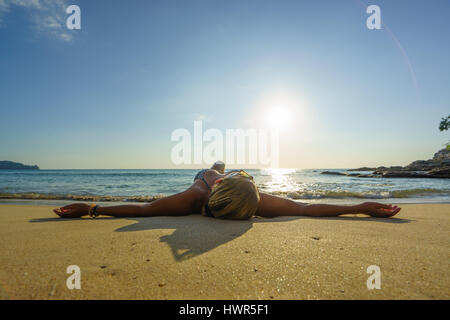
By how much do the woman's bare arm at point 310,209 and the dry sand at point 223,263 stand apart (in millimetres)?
923

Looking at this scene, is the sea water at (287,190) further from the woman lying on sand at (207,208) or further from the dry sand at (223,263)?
the dry sand at (223,263)

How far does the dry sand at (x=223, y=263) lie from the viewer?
941mm

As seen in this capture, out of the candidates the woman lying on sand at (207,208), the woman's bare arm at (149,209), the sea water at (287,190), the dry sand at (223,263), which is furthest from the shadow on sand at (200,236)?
the sea water at (287,190)

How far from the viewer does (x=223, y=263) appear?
4.01 ft

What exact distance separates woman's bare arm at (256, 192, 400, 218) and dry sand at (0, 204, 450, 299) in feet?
3.03

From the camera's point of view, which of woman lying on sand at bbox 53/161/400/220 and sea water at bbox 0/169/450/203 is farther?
sea water at bbox 0/169/450/203

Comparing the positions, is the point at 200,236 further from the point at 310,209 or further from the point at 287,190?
the point at 287,190

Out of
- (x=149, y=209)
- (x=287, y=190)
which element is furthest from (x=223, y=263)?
(x=287, y=190)

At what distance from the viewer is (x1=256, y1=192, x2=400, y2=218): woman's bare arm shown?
9.68 ft

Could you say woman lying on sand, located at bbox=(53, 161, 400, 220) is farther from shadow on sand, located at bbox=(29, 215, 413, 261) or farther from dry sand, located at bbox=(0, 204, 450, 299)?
dry sand, located at bbox=(0, 204, 450, 299)

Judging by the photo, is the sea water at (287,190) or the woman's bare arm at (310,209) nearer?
the woman's bare arm at (310,209)

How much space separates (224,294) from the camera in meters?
0.93

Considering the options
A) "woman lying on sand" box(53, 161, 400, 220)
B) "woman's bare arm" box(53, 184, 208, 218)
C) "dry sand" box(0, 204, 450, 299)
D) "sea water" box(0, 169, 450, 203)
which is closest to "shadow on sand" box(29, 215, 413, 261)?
"dry sand" box(0, 204, 450, 299)

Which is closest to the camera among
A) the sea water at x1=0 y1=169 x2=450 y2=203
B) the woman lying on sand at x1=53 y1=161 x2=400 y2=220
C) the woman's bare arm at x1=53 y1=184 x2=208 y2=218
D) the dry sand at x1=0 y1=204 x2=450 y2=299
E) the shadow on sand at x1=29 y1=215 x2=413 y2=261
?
the dry sand at x1=0 y1=204 x2=450 y2=299
